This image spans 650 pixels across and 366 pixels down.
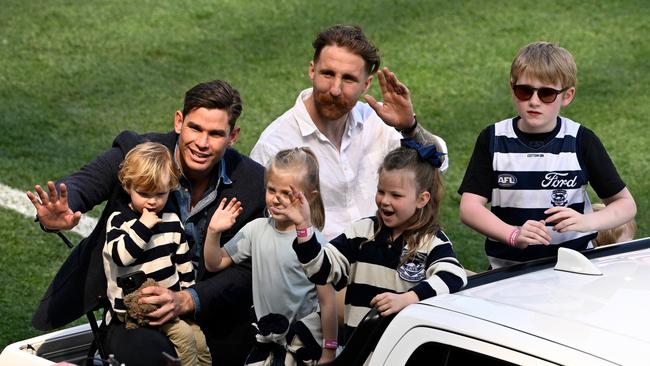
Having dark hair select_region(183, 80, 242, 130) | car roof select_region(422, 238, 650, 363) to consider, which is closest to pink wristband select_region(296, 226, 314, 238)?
car roof select_region(422, 238, 650, 363)

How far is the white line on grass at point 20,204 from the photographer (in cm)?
840

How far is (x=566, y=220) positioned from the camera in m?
4.31

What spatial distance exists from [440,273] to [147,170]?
3.68 feet

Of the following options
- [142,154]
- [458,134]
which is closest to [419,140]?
[142,154]

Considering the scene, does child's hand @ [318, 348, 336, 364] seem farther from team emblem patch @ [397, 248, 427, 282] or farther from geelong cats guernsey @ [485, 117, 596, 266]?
geelong cats guernsey @ [485, 117, 596, 266]

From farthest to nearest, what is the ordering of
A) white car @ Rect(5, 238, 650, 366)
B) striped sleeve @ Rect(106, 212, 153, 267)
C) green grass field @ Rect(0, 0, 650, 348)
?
green grass field @ Rect(0, 0, 650, 348) < striped sleeve @ Rect(106, 212, 153, 267) < white car @ Rect(5, 238, 650, 366)

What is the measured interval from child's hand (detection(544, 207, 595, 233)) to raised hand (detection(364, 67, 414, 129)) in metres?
0.83

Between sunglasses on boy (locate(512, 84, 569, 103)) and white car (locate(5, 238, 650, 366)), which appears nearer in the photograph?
white car (locate(5, 238, 650, 366))

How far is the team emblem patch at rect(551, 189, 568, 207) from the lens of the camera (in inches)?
182

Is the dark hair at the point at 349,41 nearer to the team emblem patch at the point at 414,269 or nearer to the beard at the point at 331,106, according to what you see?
the beard at the point at 331,106

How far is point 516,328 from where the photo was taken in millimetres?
3318

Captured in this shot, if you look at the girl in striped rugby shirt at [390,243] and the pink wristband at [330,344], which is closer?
the girl in striped rugby shirt at [390,243]

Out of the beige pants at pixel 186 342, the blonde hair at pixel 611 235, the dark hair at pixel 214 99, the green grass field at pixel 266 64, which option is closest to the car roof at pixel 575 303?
the beige pants at pixel 186 342

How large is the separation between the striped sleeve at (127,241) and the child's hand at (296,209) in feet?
1.56
